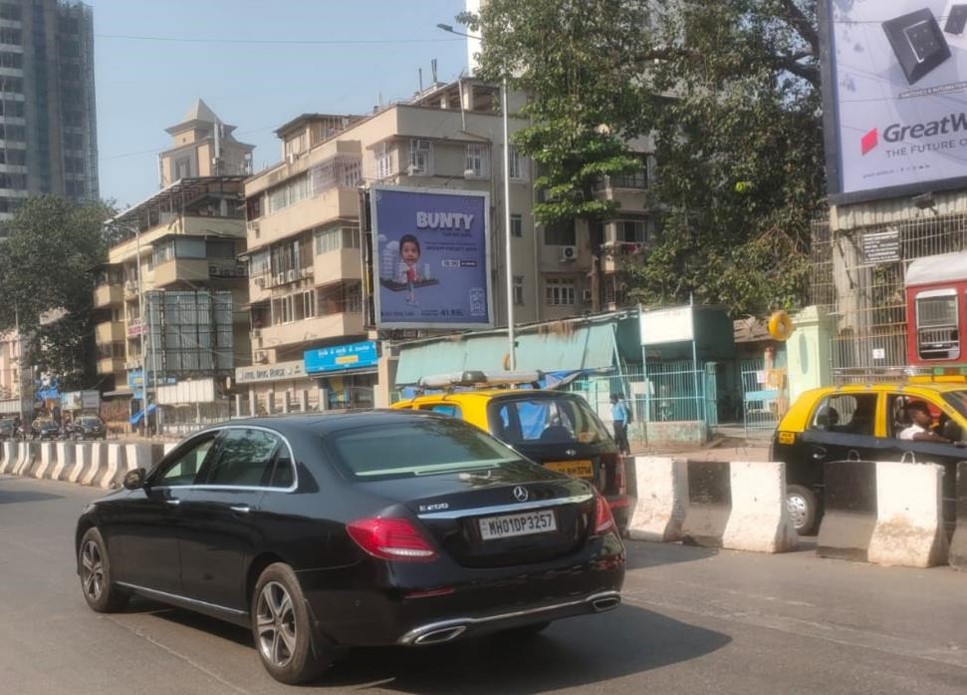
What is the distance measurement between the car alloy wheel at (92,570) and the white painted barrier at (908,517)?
6.27 m

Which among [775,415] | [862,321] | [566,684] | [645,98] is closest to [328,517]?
[566,684]

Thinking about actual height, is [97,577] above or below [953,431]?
below

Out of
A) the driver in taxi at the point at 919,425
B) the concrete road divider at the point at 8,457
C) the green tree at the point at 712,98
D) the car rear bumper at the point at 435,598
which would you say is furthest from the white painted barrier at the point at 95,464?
the car rear bumper at the point at 435,598

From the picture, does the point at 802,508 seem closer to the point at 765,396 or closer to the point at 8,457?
the point at 765,396

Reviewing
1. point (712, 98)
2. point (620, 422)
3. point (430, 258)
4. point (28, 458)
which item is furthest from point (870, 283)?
point (28, 458)

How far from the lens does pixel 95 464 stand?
79.9 feet

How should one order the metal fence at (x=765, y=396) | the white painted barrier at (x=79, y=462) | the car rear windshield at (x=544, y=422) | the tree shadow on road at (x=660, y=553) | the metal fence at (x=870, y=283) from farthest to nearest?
1. the metal fence at (x=765, y=396)
2. the white painted barrier at (x=79, y=462)
3. the metal fence at (x=870, y=283)
4. the tree shadow on road at (x=660, y=553)
5. the car rear windshield at (x=544, y=422)

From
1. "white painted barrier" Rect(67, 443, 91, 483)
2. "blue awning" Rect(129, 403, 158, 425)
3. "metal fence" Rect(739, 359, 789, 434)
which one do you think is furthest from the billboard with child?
"blue awning" Rect(129, 403, 158, 425)

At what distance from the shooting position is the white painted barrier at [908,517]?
29.6ft

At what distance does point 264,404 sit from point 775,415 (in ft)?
113

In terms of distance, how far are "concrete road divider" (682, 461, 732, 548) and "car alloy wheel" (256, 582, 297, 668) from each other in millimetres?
5795

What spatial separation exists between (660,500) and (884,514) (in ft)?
8.33

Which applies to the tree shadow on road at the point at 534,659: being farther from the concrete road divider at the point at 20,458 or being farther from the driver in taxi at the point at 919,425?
the concrete road divider at the point at 20,458

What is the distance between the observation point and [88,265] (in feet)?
256
